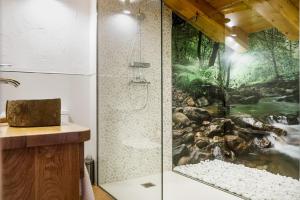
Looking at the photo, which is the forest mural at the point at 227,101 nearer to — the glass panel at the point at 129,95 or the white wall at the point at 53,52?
the glass panel at the point at 129,95

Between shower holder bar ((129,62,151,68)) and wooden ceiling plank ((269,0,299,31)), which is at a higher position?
wooden ceiling plank ((269,0,299,31))

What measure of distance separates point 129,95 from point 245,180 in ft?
5.50

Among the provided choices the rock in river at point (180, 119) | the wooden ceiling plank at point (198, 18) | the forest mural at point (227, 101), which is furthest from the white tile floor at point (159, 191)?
the wooden ceiling plank at point (198, 18)

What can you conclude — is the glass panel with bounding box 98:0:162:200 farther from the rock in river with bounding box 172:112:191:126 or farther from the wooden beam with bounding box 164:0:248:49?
the rock in river with bounding box 172:112:191:126

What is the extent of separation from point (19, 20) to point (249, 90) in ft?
9.15

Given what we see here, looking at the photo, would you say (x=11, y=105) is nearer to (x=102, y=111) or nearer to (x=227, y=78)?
(x=102, y=111)

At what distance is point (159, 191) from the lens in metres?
2.31

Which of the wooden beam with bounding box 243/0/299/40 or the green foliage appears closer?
the wooden beam with bounding box 243/0/299/40

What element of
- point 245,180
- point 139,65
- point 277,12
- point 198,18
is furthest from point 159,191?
point 198,18

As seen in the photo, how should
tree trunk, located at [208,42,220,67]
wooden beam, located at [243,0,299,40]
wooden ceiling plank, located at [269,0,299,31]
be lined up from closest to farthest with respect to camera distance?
wooden ceiling plank, located at [269,0,299,31], wooden beam, located at [243,0,299,40], tree trunk, located at [208,42,220,67]

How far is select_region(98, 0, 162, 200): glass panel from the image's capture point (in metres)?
2.53

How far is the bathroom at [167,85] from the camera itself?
252 cm

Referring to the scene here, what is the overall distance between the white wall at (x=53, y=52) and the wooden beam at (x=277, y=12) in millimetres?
1901

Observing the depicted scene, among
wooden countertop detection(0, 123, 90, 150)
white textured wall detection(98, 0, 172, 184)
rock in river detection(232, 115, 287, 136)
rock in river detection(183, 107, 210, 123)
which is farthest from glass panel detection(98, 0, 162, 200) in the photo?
wooden countertop detection(0, 123, 90, 150)
